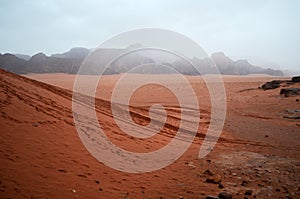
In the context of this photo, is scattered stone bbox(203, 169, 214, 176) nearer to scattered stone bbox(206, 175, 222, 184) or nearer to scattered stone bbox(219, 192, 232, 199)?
scattered stone bbox(206, 175, 222, 184)

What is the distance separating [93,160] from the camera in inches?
191

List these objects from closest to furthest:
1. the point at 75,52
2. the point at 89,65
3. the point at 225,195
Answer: the point at 225,195 < the point at 89,65 < the point at 75,52

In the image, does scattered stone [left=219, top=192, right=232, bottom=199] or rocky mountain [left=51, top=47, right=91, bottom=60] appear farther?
rocky mountain [left=51, top=47, right=91, bottom=60]

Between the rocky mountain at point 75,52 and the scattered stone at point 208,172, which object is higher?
the rocky mountain at point 75,52

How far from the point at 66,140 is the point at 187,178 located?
9.84 feet

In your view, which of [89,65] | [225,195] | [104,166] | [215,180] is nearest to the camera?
[225,195]

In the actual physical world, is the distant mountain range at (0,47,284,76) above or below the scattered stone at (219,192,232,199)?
above

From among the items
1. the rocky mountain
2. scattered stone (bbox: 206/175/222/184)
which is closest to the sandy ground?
scattered stone (bbox: 206/175/222/184)

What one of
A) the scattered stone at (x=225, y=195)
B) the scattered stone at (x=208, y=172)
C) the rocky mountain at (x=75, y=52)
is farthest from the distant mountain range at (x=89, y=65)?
the rocky mountain at (x=75, y=52)

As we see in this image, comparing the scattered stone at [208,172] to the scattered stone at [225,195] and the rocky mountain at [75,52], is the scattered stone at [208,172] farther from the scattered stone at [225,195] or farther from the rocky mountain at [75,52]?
the rocky mountain at [75,52]

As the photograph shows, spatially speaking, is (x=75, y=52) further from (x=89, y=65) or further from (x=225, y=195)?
(x=225, y=195)

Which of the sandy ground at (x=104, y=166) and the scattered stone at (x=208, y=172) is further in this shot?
the scattered stone at (x=208, y=172)

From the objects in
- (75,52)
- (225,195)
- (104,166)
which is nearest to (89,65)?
(104,166)

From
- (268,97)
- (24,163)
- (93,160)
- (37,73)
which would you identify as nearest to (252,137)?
(93,160)
